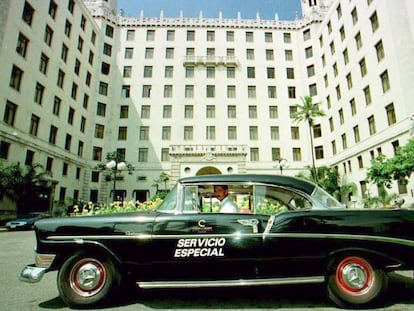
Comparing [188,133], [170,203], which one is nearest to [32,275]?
[170,203]

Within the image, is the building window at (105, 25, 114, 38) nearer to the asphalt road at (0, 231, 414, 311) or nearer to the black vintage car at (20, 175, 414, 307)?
the asphalt road at (0, 231, 414, 311)

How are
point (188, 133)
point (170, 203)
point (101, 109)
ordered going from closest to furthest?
point (170, 203) < point (188, 133) < point (101, 109)

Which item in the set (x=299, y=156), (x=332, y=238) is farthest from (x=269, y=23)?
(x=332, y=238)

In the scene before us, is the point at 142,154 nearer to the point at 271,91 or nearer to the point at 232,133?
the point at 232,133

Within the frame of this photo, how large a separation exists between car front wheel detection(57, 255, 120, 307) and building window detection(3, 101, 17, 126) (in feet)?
69.4

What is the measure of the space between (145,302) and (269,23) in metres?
40.6

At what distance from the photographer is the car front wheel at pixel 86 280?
3439mm

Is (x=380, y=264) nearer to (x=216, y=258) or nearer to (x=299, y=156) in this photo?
(x=216, y=258)

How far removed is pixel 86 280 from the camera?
3516 mm

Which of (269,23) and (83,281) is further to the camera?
(269,23)

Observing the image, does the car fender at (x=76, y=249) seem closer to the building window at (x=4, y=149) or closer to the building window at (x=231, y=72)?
the building window at (x=4, y=149)

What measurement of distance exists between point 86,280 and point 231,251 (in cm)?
205

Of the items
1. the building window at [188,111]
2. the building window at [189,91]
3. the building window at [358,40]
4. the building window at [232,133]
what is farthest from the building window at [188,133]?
the building window at [358,40]

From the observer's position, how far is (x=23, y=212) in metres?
20.7
